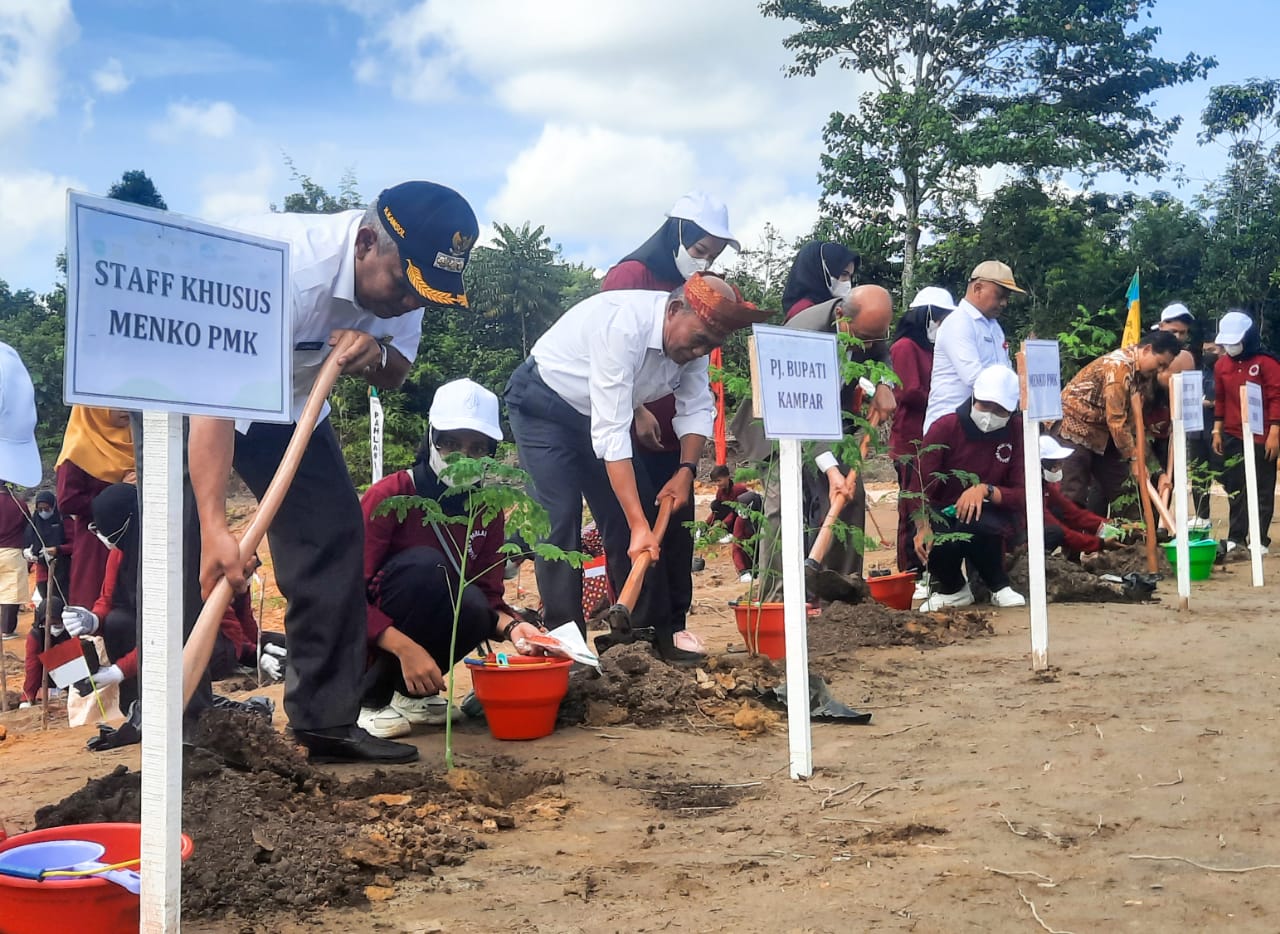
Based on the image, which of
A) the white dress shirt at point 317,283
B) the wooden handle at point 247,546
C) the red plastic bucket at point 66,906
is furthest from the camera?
the white dress shirt at point 317,283

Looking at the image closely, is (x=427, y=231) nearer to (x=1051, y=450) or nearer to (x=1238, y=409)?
(x=1051, y=450)

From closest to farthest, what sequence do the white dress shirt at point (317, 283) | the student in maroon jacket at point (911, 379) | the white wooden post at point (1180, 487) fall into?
the white dress shirt at point (317, 283) → the white wooden post at point (1180, 487) → the student in maroon jacket at point (911, 379)

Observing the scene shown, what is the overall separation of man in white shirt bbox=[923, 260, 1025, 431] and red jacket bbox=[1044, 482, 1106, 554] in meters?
1.08

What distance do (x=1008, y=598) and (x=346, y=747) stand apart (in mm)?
5185

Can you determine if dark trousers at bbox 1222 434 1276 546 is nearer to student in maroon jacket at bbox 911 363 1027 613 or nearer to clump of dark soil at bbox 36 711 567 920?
student in maroon jacket at bbox 911 363 1027 613

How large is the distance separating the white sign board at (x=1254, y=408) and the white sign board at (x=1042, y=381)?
374 centimetres

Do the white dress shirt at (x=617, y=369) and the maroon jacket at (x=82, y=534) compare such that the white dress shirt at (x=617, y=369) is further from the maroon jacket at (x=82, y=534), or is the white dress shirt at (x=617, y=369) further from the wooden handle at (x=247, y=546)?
the maroon jacket at (x=82, y=534)

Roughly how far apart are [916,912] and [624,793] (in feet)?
4.56

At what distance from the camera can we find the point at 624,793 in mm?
3729

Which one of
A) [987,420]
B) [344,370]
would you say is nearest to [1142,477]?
[987,420]

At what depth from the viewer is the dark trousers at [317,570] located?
378 cm

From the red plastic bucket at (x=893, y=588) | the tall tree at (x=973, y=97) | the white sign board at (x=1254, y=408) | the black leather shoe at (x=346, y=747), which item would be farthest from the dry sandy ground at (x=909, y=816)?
the tall tree at (x=973, y=97)

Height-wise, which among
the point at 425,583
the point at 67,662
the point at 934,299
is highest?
the point at 934,299

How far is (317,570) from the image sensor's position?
12.5 ft
